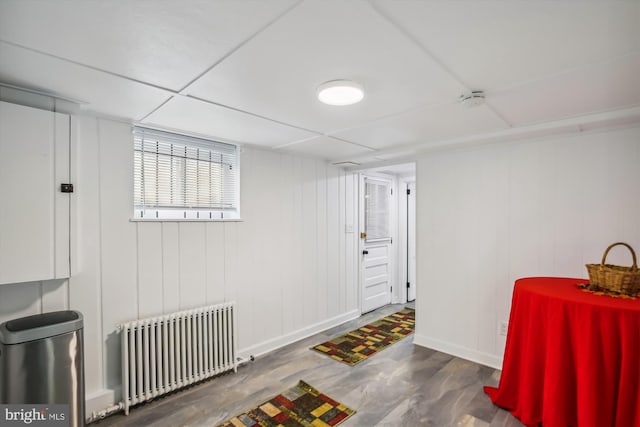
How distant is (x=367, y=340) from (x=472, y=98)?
2846 mm

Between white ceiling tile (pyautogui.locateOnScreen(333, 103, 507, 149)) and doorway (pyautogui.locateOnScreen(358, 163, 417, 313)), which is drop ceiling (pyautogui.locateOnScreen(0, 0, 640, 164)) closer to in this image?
white ceiling tile (pyautogui.locateOnScreen(333, 103, 507, 149))

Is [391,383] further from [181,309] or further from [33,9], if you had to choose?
[33,9]

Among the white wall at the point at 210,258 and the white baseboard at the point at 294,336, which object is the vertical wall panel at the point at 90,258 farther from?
the white baseboard at the point at 294,336

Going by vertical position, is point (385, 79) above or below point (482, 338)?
above

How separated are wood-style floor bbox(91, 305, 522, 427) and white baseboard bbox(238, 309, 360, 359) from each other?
9 cm

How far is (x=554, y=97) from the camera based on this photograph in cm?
195

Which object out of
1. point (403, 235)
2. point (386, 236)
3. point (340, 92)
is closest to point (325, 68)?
point (340, 92)

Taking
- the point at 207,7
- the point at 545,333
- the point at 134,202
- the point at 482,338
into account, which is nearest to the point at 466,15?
the point at 207,7

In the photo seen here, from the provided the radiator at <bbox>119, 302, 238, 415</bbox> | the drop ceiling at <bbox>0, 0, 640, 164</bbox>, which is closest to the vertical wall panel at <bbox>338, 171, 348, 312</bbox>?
the radiator at <bbox>119, 302, 238, 415</bbox>

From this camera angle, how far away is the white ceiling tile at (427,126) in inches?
88.3

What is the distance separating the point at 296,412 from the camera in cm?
232

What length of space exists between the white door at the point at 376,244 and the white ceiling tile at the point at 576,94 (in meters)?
2.59

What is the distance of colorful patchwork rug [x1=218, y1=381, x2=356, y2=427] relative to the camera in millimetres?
2199

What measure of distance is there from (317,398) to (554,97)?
271 cm
